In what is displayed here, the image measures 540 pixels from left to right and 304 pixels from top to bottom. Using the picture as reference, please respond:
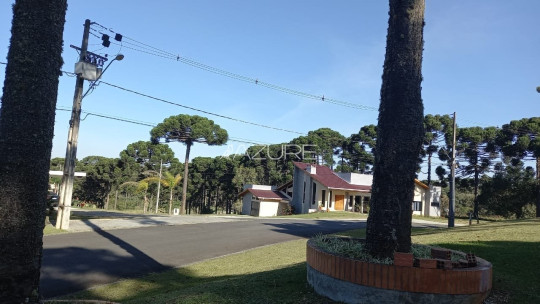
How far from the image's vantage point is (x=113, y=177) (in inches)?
1962

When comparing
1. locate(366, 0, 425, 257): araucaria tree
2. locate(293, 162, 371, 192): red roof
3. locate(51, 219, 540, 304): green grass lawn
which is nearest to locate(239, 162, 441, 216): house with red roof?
locate(293, 162, 371, 192): red roof

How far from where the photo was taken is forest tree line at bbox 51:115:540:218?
3562cm

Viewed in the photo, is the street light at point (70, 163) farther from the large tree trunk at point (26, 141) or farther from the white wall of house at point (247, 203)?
the white wall of house at point (247, 203)

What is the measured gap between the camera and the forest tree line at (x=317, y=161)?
1403 inches

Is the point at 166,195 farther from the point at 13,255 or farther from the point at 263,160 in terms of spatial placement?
the point at 13,255

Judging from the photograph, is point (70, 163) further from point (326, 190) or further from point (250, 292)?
point (326, 190)

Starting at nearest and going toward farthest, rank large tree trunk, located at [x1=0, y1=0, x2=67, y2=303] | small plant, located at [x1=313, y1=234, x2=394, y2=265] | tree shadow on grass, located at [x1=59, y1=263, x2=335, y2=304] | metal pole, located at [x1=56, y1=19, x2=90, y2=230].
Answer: large tree trunk, located at [x1=0, y1=0, x2=67, y2=303], small plant, located at [x1=313, y1=234, x2=394, y2=265], tree shadow on grass, located at [x1=59, y1=263, x2=335, y2=304], metal pole, located at [x1=56, y1=19, x2=90, y2=230]

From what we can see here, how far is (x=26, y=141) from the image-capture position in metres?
3.41

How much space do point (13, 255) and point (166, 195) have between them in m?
56.2

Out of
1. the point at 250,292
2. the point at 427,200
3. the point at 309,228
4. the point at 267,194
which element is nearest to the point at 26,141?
the point at 250,292

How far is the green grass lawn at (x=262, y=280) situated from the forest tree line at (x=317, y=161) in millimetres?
26054

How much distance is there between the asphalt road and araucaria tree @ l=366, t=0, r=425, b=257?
598cm

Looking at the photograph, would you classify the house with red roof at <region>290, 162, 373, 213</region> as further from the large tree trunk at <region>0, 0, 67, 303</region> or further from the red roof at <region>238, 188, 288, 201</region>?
the large tree trunk at <region>0, 0, 67, 303</region>

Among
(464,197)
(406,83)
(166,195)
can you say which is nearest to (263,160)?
(166,195)
